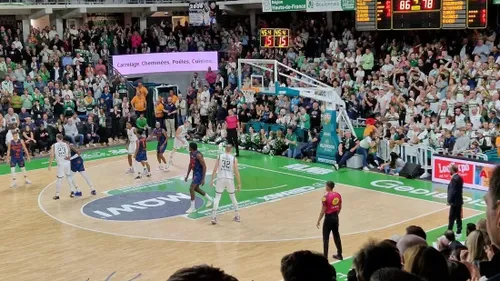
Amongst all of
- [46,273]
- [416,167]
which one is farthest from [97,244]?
[416,167]

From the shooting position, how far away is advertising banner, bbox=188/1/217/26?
3384 centimetres

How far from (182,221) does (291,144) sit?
8.08 meters

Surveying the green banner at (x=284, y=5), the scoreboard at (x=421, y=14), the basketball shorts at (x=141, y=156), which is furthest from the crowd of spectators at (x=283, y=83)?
the basketball shorts at (x=141, y=156)

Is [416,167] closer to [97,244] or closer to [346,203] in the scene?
[346,203]

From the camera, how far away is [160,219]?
1680cm

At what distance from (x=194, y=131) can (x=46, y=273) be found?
15512 mm

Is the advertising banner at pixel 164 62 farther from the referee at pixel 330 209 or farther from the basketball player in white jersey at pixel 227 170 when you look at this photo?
the referee at pixel 330 209

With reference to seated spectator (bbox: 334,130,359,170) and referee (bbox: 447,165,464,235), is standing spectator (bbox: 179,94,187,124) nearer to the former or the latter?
seated spectator (bbox: 334,130,359,170)

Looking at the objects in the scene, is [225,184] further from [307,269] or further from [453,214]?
[307,269]

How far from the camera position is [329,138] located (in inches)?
885

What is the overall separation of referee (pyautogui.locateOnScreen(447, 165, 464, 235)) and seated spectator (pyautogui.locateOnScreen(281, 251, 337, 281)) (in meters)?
11.0

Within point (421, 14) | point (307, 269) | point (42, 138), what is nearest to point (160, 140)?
point (42, 138)

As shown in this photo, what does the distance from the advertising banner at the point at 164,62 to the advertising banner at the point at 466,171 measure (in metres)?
15.5

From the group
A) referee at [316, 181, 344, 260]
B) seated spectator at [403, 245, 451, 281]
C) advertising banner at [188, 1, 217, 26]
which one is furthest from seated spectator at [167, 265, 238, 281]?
advertising banner at [188, 1, 217, 26]
